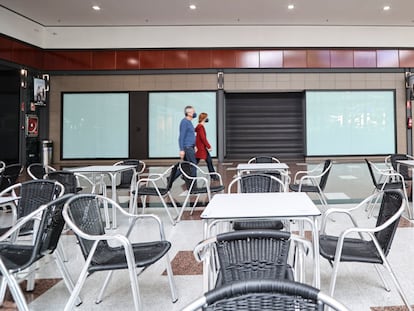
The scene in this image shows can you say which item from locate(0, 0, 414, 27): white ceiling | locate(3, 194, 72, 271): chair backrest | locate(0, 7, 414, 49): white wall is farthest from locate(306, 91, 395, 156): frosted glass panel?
locate(3, 194, 72, 271): chair backrest

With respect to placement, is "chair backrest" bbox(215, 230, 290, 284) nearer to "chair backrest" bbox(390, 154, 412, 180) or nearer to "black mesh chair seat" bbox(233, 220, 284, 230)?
"black mesh chair seat" bbox(233, 220, 284, 230)

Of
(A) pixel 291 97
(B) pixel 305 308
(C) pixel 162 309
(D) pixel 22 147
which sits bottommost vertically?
(C) pixel 162 309

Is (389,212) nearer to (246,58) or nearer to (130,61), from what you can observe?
(246,58)

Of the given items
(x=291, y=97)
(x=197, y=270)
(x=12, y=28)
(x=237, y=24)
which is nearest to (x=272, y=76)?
(x=291, y=97)

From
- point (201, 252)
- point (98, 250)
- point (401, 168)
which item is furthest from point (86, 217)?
point (401, 168)

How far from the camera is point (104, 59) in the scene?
476 inches

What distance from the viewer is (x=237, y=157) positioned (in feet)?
43.2

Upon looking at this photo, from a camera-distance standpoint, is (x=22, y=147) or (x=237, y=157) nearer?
(x=22, y=147)

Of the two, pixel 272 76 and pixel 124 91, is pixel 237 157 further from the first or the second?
pixel 124 91

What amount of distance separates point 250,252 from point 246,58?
11438 millimetres

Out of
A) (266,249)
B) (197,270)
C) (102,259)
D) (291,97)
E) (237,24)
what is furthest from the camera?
(291,97)

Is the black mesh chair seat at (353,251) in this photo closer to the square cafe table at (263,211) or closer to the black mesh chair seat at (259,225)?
the square cafe table at (263,211)

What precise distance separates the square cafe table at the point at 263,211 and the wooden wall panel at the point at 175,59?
10.4 metres

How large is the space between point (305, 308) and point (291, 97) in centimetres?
1290
